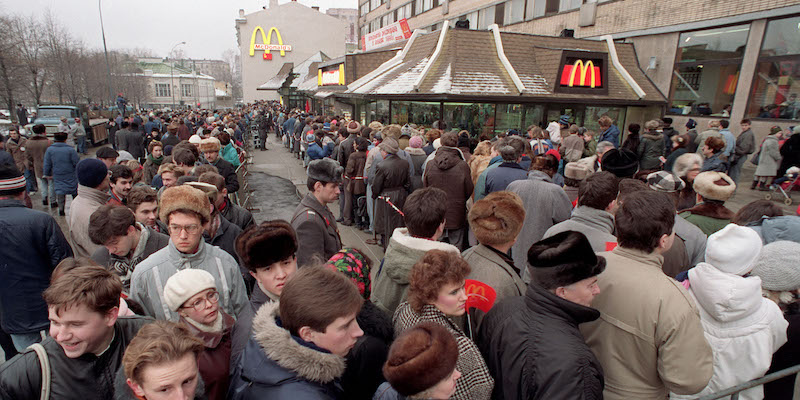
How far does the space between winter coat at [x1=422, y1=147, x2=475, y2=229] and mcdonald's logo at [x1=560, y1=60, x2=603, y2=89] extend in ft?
27.8

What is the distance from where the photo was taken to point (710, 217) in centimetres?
342

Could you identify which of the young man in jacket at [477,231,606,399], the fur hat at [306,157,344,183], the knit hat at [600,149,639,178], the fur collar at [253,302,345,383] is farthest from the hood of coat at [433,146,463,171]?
the fur collar at [253,302,345,383]

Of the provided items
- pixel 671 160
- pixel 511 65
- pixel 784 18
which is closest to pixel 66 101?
pixel 511 65

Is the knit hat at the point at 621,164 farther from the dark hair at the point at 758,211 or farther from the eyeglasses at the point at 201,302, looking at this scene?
the eyeglasses at the point at 201,302

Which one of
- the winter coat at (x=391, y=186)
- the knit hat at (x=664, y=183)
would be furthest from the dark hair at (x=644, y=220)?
the winter coat at (x=391, y=186)

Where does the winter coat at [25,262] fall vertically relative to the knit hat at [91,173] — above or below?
below

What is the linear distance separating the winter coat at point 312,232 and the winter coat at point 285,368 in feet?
5.09

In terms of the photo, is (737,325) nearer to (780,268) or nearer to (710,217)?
(780,268)

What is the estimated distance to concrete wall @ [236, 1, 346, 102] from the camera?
55.1 m

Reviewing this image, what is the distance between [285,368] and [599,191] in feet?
9.08

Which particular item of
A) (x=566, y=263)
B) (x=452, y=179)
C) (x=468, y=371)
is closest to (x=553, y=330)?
(x=566, y=263)

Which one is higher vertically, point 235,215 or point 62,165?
point 235,215

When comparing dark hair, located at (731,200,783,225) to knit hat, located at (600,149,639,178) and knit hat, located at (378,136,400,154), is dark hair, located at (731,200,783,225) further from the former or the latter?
knit hat, located at (378,136,400,154)

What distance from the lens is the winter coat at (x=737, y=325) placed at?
2.05 m
